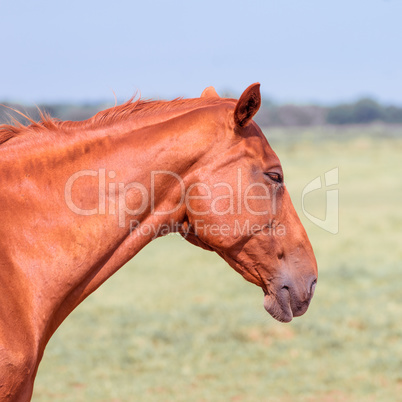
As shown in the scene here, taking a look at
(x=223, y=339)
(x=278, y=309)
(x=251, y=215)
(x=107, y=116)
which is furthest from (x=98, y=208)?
(x=223, y=339)

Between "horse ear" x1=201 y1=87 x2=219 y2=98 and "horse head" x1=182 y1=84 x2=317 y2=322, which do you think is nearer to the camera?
"horse head" x1=182 y1=84 x2=317 y2=322

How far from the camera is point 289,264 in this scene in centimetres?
282

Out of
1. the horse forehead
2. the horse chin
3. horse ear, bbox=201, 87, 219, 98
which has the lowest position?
the horse chin

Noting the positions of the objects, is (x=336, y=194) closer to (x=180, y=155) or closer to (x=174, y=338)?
(x=174, y=338)

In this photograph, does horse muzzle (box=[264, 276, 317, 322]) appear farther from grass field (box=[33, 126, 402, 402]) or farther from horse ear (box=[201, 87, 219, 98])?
grass field (box=[33, 126, 402, 402])

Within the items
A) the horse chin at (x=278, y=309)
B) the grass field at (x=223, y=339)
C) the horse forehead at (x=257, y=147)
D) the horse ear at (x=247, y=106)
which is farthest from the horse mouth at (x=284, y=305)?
the grass field at (x=223, y=339)

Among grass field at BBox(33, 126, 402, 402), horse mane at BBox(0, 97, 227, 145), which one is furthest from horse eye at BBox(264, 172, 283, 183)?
grass field at BBox(33, 126, 402, 402)

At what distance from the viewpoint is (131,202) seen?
103 inches

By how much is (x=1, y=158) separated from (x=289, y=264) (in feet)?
4.66

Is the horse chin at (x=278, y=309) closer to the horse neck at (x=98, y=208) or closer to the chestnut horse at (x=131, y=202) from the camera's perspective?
the chestnut horse at (x=131, y=202)

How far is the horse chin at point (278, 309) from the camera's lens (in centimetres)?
283

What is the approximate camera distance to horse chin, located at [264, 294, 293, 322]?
2.83m

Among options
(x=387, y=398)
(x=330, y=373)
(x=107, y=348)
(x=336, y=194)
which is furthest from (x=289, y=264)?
(x=336, y=194)

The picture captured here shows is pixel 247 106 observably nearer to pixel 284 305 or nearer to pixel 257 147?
pixel 257 147
